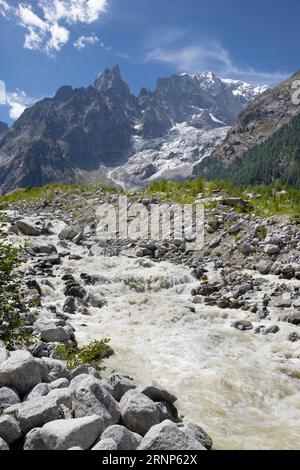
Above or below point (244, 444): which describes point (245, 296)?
above

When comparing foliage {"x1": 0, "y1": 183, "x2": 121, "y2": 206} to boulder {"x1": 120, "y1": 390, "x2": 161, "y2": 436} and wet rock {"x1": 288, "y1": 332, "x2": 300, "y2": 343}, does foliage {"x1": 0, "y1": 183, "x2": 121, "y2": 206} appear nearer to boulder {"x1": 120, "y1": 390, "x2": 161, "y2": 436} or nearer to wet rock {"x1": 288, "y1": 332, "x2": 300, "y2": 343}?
wet rock {"x1": 288, "y1": 332, "x2": 300, "y2": 343}

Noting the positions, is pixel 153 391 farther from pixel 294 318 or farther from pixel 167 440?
pixel 294 318

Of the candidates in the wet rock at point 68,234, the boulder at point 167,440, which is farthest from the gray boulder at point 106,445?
the wet rock at point 68,234

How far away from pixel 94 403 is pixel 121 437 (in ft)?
3.71

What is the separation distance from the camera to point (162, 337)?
16844 millimetres

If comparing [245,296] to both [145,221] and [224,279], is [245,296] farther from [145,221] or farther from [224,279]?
[145,221]

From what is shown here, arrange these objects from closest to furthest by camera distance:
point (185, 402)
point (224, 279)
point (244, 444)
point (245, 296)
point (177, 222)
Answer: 1. point (244, 444)
2. point (185, 402)
3. point (245, 296)
4. point (224, 279)
5. point (177, 222)

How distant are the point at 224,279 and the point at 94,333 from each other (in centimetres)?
851

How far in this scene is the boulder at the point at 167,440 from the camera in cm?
725

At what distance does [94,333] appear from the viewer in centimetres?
1712

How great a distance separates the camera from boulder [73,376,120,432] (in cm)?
820

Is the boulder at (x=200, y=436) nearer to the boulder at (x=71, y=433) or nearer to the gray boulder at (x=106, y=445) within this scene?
the gray boulder at (x=106, y=445)

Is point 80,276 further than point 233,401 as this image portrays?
Yes

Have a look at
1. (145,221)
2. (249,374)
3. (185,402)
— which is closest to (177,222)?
(145,221)
